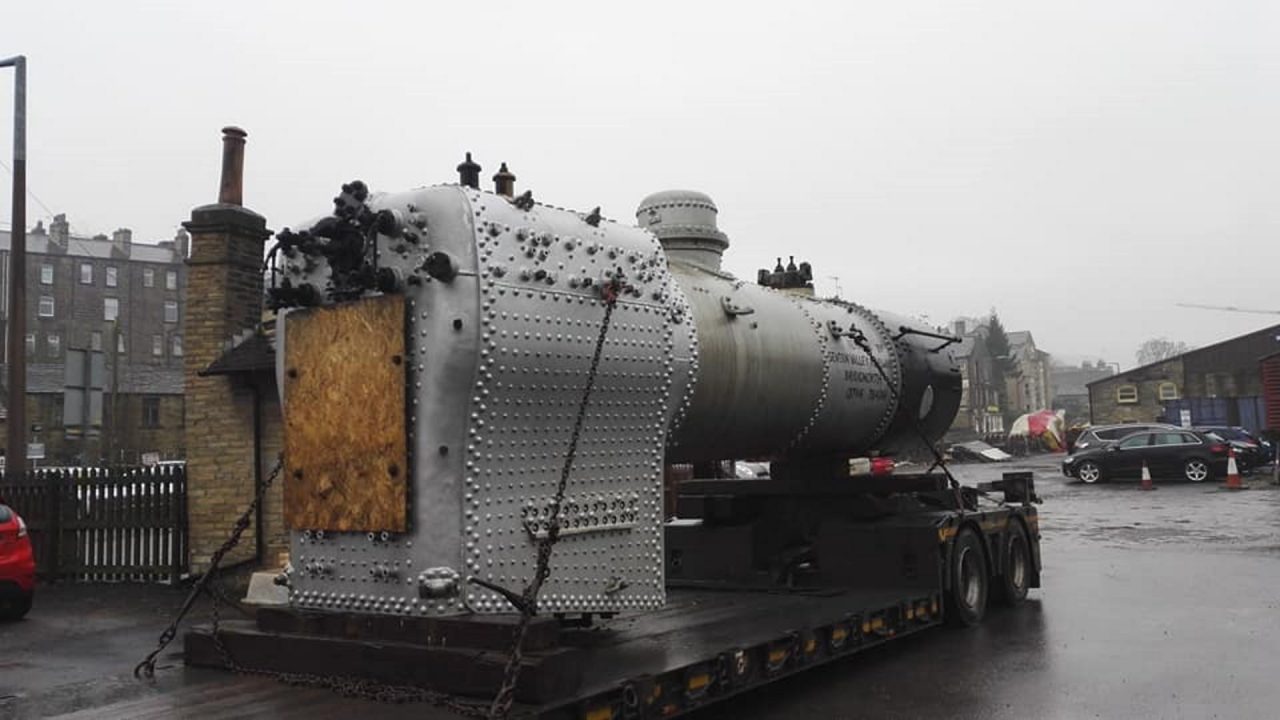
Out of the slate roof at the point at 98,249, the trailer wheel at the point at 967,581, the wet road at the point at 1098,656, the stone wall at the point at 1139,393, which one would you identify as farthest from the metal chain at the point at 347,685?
the slate roof at the point at 98,249

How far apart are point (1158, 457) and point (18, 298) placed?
84.1 feet

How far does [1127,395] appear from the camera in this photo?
51656mm

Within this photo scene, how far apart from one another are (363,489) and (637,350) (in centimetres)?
146

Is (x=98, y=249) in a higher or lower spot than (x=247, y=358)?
higher

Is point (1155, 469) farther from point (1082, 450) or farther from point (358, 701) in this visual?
point (358, 701)

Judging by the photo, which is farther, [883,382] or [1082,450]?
[1082,450]

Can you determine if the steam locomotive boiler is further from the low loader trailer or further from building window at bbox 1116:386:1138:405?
building window at bbox 1116:386:1138:405

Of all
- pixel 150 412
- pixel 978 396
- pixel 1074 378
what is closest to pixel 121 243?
pixel 150 412

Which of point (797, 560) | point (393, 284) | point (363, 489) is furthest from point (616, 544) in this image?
point (797, 560)

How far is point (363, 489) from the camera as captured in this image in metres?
4.45

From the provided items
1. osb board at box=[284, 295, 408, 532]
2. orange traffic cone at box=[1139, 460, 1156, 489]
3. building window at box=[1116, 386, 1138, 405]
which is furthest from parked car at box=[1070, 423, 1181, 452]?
osb board at box=[284, 295, 408, 532]

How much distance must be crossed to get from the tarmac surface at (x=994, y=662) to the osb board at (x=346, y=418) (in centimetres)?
75

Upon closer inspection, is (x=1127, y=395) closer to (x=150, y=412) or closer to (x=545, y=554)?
(x=150, y=412)

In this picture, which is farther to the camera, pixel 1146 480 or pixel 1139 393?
pixel 1139 393
